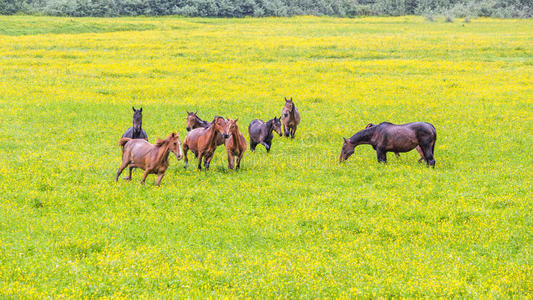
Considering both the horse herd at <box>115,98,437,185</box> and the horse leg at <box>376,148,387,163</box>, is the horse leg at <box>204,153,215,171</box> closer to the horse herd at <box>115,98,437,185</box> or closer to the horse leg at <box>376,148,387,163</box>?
the horse herd at <box>115,98,437,185</box>

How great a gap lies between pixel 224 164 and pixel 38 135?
9.74m

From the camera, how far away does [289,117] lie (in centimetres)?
2425

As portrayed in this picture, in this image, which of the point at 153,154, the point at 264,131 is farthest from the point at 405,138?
the point at 153,154

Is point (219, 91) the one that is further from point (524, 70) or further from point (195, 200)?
point (524, 70)

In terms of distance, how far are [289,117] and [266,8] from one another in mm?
84826

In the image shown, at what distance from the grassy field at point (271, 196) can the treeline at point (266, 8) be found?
55.9 meters

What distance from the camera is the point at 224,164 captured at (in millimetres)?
20234

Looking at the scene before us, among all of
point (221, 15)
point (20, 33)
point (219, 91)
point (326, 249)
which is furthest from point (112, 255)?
point (221, 15)

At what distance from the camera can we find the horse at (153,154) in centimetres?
1564

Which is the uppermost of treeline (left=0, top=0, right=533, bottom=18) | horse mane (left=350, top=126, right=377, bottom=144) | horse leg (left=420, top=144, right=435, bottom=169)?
treeline (left=0, top=0, right=533, bottom=18)

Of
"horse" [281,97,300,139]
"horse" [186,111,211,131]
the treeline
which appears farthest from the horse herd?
the treeline

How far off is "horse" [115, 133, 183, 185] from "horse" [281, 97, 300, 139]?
29.5ft

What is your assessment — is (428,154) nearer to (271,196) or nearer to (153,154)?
(271,196)

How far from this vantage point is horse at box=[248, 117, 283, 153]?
70.3 ft
